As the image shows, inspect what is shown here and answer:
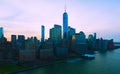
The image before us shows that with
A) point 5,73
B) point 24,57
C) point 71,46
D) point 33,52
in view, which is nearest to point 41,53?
point 33,52

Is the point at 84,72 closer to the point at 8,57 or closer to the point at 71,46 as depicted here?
the point at 8,57

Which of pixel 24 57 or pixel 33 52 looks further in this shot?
pixel 33 52

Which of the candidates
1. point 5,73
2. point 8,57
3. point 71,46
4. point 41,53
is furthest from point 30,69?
point 71,46

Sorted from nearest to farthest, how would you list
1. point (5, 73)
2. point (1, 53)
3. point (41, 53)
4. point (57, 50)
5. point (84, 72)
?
point (5, 73), point (84, 72), point (1, 53), point (41, 53), point (57, 50)

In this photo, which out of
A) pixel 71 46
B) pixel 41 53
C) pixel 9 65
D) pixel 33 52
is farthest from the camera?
pixel 71 46

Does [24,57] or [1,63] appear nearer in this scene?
[1,63]

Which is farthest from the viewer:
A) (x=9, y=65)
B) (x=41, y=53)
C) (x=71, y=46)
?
(x=71, y=46)

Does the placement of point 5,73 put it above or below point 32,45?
below

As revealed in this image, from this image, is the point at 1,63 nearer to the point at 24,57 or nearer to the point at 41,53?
the point at 24,57

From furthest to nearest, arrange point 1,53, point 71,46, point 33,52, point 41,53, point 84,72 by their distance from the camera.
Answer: point 71,46 → point 41,53 → point 33,52 → point 1,53 → point 84,72
